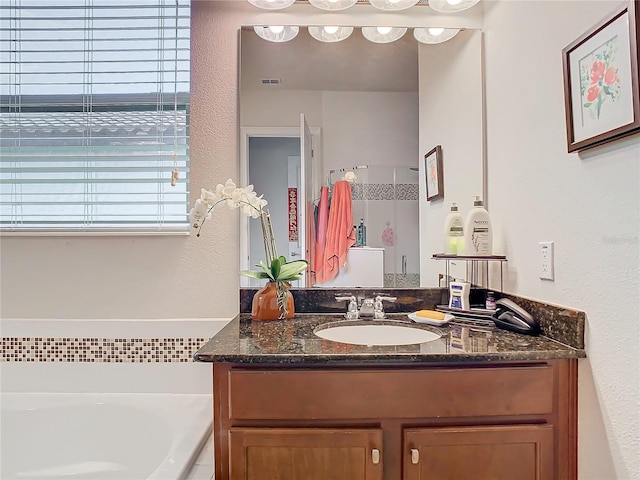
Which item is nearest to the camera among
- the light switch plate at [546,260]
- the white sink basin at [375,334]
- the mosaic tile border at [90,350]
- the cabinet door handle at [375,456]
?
the cabinet door handle at [375,456]

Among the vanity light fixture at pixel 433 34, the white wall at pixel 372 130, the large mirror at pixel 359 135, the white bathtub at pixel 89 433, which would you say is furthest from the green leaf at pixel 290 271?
the vanity light fixture at pixel 433 34

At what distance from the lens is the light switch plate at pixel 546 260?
1195 millimetres

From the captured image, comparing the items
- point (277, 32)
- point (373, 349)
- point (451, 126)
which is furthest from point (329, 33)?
point (373, 349)

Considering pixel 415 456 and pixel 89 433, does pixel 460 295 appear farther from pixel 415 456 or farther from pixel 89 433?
pixel 89 433

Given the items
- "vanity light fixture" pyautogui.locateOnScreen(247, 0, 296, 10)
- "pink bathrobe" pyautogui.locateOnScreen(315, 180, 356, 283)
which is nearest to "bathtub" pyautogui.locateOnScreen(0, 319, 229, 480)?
"pink bathrobe" pyautogui.locateOnScreen(315, 180, 356, 283)

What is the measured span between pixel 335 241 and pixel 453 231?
1.62 ft

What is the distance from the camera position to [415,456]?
41.8 inches

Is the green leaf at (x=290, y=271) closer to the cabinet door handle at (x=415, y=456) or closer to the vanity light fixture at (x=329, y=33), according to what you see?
the cabinet door handle at (x=415, y=456)

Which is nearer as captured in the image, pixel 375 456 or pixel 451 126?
pixel 375 456

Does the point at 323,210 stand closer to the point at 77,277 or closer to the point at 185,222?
the point at 185,222

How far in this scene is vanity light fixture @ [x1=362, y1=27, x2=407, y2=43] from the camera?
1.70m

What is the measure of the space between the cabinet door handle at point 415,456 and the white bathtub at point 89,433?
28.8 inches

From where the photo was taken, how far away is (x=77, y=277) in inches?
64.9

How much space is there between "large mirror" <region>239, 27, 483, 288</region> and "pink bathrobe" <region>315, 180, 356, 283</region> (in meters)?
0.03
